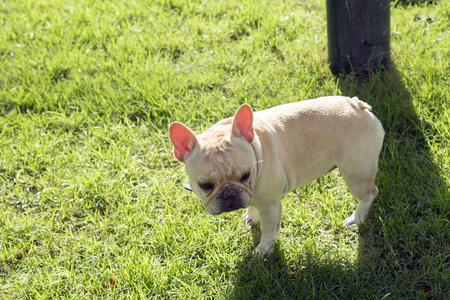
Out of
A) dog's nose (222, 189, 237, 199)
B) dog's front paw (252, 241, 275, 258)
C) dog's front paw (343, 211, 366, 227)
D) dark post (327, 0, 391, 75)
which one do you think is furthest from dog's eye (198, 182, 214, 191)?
dark post (327, 0, 391, 75)

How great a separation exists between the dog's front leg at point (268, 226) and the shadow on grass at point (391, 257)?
0.09 meters

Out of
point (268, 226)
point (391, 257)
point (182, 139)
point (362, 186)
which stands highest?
point (182, 139)

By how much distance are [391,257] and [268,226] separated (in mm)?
1034

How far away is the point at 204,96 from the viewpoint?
17.3 ft

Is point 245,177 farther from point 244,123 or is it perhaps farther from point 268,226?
point 268,226

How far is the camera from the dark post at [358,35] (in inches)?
188

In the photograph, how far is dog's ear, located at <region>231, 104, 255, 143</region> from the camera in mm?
3075

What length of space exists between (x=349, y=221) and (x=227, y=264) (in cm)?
115

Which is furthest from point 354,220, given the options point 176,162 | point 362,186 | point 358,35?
point 358,35

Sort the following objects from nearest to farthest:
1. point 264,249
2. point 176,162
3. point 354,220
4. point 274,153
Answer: point 274,153, point 264,249, point 354,220, point 176,162

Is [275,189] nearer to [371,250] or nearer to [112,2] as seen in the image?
[371,250]

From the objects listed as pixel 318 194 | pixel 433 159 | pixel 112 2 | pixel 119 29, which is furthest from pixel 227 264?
pixel 112 2

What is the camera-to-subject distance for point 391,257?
3.53 metres

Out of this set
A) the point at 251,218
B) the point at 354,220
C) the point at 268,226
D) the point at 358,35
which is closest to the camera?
the point at 268,226
